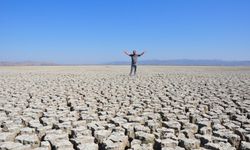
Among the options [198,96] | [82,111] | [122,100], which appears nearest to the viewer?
[82,111]

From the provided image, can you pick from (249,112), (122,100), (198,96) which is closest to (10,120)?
(122,100)

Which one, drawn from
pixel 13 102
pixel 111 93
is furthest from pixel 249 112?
pixel 13 102

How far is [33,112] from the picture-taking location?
17.0 feet

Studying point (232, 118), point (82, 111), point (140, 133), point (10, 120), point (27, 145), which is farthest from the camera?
point (82, 111)

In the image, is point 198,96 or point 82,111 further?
point 198,96

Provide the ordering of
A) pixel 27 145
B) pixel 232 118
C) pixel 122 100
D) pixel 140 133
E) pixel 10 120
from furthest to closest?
pixel 122 100 → pixel 232 118 → pixel 10 120 → pixel 140 133 → pixel 27 145

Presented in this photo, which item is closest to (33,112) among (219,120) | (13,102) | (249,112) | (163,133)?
(13,102)

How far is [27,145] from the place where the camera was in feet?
10.8

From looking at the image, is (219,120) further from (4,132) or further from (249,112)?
(4,132)

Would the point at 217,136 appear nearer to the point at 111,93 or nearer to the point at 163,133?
the point at 163,133

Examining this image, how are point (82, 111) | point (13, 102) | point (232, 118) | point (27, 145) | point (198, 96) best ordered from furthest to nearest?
point (198, 96) < point (13, 102) < point (82, 111) < point (232, 118) < point (27, 145)

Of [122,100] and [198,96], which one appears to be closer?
[122,100]

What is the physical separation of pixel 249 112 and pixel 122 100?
2.50 meters

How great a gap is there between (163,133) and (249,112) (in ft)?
7.22
